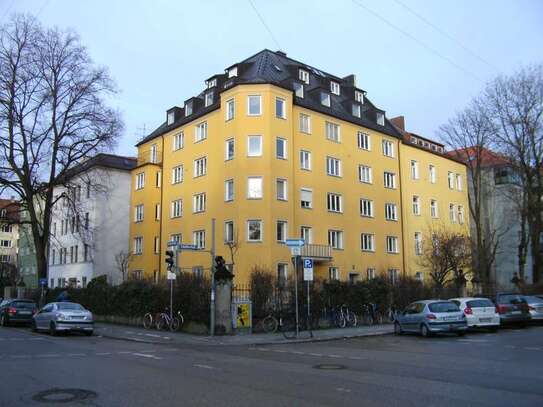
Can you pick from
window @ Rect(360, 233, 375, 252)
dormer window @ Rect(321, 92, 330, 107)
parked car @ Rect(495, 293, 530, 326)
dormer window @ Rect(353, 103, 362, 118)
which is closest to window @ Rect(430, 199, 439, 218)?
window @ Rect(360, 233, 375, 252)

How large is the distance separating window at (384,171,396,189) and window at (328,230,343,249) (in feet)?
27.5

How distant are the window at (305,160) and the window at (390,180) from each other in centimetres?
1004

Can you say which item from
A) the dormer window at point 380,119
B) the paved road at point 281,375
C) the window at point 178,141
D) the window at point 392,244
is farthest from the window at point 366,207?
the paved road at point 281,375

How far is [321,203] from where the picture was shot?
41.4 m

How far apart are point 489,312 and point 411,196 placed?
2756 cm

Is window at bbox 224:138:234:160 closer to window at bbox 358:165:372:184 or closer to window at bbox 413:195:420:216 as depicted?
window at bbox 358:165:372:184

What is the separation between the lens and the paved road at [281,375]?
335 inches

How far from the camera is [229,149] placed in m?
39.7

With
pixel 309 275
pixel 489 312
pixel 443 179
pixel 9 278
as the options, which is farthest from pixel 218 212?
pixel 9 278

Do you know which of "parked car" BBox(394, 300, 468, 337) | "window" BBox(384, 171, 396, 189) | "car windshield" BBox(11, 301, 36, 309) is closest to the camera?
"parked car" BBox(394, 300, 468, 337)

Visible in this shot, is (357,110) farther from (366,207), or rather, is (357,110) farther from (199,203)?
(199,203)

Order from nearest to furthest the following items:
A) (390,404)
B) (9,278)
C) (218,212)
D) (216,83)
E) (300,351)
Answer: (390,404) < (300,351) < (218,212) < (216,83) < (9,278)

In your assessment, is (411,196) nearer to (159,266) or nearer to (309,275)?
(159,266)

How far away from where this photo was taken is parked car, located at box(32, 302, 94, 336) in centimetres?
2341
